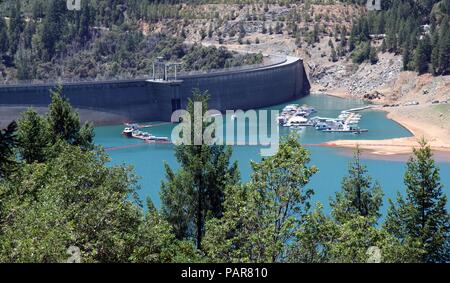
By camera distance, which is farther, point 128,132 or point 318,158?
point 128,132

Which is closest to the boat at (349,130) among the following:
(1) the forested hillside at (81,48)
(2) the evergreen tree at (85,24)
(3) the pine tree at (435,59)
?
(3) the pine tree at (435,59)

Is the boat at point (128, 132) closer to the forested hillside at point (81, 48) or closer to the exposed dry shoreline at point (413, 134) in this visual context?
the exposed dry shoreline at point (413, 134)

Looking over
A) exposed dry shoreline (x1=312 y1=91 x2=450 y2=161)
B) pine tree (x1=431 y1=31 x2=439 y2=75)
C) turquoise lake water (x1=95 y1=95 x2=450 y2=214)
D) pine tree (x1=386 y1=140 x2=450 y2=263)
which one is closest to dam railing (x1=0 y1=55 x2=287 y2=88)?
turquoise lake water (x1=95 y1=95 x2=450 y2=214)

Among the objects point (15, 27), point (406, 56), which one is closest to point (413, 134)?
point (406, 56)

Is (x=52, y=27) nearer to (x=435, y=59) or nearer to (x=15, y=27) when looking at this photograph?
(x=15, y=27)

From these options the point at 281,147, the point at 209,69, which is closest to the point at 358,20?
the point at 209,69
